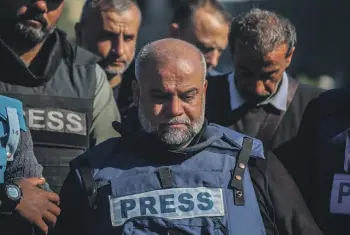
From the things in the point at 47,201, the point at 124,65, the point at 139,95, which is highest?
the point at 139,95

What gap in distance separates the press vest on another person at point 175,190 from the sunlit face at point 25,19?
1049mm

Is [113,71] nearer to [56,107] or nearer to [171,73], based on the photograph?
[56,107]

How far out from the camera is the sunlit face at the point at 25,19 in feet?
17.4

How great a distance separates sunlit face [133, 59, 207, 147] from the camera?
4.46 m

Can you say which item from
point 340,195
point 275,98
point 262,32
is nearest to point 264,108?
point 275,98

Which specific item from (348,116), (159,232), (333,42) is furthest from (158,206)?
(333,42)

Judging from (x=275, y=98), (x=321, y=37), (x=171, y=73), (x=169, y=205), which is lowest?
(x=321, y=37)

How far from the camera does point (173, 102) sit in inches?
176

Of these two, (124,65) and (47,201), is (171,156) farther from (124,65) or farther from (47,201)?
(124,65)

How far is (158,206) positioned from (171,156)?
248mm

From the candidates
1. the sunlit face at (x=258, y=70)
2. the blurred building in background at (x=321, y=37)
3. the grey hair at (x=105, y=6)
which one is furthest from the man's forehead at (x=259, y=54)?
the blurred building in background at (x=321, y=37)

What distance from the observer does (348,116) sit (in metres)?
4.95

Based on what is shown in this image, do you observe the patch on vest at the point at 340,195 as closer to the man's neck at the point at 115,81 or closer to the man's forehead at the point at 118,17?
the man's neck at the point at 115,81

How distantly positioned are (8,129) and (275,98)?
69.2 inches
